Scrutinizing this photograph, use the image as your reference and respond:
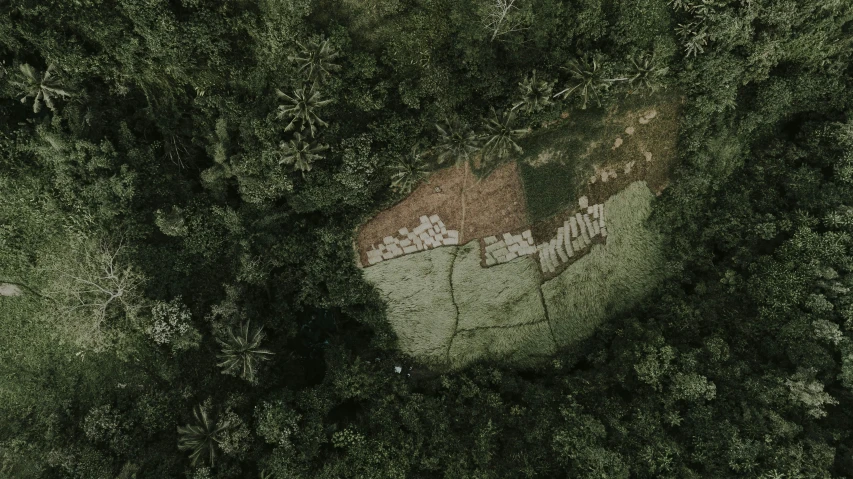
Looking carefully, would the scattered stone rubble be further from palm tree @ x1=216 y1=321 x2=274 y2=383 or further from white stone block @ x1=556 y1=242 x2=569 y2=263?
palm tree @ x1=216 y1=321 x2=274 y2=383

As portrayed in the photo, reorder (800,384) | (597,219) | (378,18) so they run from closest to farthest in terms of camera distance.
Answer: (800,384) < (378,18) < (597,219)

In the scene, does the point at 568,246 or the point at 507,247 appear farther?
the point at 568,246

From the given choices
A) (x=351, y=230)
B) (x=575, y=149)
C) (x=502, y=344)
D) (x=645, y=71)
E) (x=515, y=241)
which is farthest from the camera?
(x=502, y=344)

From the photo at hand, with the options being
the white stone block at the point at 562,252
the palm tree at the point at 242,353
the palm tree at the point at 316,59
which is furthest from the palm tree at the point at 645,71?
the palm tree at the point at 242,353

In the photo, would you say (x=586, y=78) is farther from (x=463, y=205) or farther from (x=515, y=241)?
(x=515, y=241)

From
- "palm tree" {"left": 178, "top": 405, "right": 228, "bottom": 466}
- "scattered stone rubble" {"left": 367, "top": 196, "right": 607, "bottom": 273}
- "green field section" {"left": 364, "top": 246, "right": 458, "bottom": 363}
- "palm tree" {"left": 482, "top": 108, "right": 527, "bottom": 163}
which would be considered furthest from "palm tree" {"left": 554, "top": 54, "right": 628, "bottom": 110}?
"palm tree" {"left": 178, "top": 405, "right": 228, "bottom": 466}

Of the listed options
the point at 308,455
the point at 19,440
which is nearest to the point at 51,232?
the point at 19,440

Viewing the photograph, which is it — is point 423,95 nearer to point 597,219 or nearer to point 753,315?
point 597,219

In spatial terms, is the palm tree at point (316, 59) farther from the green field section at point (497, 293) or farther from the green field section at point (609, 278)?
the green field section at point (609, 278)

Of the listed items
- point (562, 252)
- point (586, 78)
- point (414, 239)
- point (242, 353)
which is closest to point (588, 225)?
point (562, 252)
